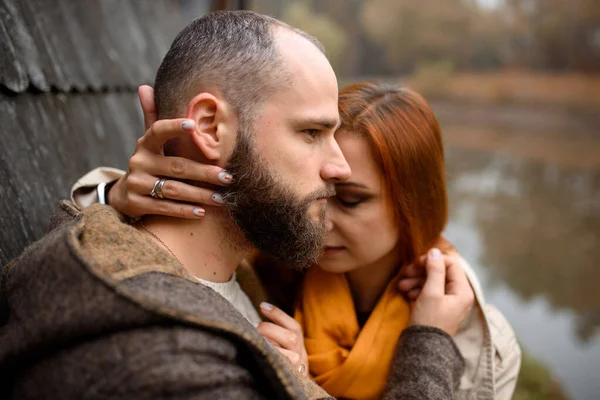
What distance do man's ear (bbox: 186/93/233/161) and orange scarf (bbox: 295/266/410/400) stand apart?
79 cm

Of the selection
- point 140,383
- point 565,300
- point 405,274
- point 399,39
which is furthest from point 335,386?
point 399,39

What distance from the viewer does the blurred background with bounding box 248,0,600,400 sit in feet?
17.9

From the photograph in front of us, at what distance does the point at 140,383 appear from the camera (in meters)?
0.91

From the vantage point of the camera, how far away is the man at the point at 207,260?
954 millimetres

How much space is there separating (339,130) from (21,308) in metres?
1.15

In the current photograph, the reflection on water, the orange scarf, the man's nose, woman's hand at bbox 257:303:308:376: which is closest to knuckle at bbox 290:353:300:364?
woman's hand at bbox 257:303:308:376

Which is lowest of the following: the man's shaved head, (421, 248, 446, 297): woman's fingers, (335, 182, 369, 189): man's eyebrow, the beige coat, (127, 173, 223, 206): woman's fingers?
the beige coat

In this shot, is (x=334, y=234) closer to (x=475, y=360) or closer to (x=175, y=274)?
(x=475, y=360)

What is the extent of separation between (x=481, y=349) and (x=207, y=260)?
3.24ft

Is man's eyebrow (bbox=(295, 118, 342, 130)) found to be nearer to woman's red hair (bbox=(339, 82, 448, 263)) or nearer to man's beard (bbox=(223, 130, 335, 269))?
man's beard (bbox=(223, 130, 335, 269))

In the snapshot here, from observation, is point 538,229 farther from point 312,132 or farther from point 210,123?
point 210,123

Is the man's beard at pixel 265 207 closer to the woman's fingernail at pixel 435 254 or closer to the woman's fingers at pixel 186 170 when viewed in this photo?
the woman's fingers at pixel 186 170

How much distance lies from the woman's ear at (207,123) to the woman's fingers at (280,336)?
21.6 inches

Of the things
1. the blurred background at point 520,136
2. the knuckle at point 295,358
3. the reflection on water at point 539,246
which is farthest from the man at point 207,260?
the blurred background at point 520,136
